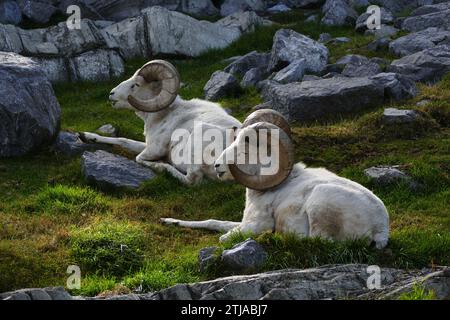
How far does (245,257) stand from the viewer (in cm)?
1151

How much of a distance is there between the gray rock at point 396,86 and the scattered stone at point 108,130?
584 centimetres

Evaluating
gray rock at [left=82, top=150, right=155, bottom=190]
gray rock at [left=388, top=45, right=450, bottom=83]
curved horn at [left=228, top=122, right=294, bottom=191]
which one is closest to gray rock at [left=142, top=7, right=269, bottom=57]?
gray rock at [left=388, top=45, right=450, bottom=83]

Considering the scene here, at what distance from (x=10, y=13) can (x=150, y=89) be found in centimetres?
1254

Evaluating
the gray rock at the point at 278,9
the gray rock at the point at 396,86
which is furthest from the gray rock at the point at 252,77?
the gray rock at the point at 278,9

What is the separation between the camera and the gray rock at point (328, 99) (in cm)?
2036

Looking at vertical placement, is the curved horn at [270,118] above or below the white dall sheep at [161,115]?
above

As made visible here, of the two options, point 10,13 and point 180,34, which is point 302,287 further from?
point 10,13

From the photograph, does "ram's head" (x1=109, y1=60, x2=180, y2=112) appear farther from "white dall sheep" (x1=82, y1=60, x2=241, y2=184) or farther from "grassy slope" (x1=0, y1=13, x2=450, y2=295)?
"grassy slope" (x1=0, y1=13, x2=450, y2=295)

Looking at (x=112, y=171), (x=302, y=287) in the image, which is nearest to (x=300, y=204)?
(x=302, y=287)

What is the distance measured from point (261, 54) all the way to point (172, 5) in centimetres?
868

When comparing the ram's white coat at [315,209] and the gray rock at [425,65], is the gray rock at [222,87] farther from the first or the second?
the ram's white coat at [315,209]

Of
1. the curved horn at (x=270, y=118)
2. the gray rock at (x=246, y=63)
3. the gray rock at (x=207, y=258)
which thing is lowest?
the gray rock at (x=246, y=63)

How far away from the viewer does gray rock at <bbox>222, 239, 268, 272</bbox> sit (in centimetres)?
1144

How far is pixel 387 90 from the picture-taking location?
20922 millimetres
